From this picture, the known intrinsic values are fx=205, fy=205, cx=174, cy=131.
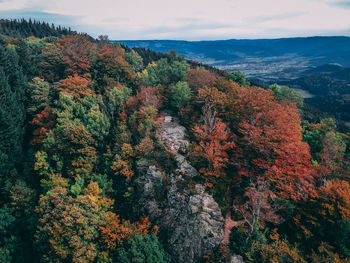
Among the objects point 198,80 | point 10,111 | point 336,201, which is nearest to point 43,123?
point 10,111

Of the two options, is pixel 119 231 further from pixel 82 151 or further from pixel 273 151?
pixel 273 151

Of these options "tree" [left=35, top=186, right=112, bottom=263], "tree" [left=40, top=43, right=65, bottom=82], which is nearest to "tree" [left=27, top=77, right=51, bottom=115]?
"tree" [left=40, top=43, right=65, bottom=82]

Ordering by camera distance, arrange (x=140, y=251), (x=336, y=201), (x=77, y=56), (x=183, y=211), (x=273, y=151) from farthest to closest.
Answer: (x=77, y=56) → (x=273, y=151) → (x=183, y=211) → (x=140, y=251) → (x=336, y=201)

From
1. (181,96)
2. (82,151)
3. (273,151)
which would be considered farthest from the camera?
(181,96)

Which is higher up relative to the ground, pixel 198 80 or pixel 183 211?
pixel 198 80

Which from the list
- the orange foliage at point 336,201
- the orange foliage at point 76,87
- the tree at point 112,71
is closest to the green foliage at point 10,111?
the orange foliage at point 76,87
